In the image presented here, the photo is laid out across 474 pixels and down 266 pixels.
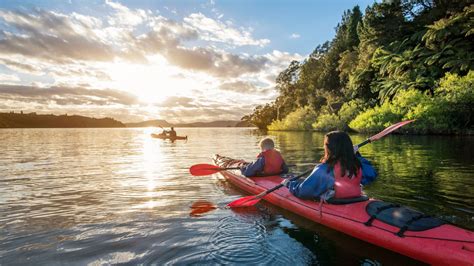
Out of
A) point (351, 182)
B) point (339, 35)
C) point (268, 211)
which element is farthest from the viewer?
point (339, 35)

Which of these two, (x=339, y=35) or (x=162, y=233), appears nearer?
(x=162, y=233)

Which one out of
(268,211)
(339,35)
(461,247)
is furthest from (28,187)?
(339,35)

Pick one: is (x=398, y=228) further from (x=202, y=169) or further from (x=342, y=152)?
(x=202, y=169)

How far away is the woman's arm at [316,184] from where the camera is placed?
18.3 feet

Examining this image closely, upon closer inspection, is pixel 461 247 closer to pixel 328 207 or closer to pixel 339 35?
pixel 328 207

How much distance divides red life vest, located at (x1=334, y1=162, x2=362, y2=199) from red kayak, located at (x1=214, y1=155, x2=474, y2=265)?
13cm

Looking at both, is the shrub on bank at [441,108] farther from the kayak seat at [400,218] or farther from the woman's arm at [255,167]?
the kayak seat at [400,218]

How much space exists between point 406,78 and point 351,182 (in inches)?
1276

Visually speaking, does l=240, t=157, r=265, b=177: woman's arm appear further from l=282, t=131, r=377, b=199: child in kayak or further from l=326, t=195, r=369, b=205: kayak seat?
l=326, t=195, r=369, b=205: kayak seat

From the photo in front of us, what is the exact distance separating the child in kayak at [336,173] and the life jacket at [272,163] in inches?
85.8

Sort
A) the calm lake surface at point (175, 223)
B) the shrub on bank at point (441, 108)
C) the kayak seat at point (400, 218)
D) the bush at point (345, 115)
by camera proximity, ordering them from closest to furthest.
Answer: the kayak seat at point (400, 218)
the calm lake surface at point (175, 223)
the shrub on bank at point (441, 108)
the bush at point (345, 115)

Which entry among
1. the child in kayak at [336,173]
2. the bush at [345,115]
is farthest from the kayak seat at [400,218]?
the bush at [345,115]

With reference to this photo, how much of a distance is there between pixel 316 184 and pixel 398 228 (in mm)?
1452

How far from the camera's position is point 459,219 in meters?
6.15
